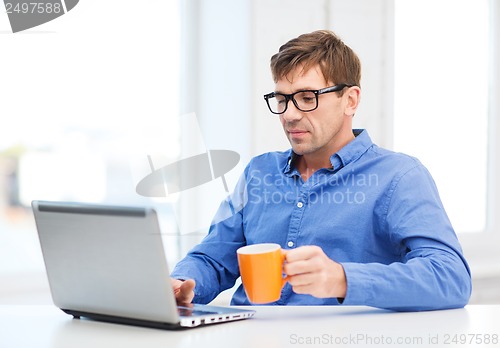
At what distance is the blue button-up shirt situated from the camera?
54.0 inches

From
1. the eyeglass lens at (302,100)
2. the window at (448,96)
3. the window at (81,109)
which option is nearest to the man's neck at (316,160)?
the eyeglass lens at (302,100)

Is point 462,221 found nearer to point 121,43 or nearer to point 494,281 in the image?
point 494,281

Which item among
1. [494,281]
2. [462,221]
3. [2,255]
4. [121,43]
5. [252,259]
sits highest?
[121,43]

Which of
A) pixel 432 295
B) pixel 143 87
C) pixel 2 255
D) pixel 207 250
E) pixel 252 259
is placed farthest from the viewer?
pixel 143 87

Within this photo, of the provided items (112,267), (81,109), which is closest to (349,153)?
(112,267)

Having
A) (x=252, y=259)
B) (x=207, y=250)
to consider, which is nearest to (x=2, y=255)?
(x=207, y=250)

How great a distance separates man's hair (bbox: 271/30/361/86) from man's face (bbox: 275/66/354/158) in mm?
15

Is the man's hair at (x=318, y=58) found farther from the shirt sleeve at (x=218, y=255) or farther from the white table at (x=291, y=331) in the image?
the white table at (x=291, y=331)

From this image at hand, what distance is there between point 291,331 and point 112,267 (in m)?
0.31

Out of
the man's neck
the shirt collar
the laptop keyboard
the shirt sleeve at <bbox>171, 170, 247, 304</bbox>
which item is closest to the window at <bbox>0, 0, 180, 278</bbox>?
the shirt sleeve at <bbox>171, 170, 247, 304</bbox>

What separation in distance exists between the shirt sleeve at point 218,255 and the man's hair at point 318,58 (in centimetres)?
34

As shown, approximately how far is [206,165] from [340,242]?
1.28m

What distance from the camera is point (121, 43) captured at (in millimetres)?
2615

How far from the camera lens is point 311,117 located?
171 centimetres
